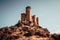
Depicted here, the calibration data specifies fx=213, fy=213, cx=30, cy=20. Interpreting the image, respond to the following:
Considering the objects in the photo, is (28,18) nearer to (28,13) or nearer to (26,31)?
(28,13)

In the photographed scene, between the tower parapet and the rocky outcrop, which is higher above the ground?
the tower parapet

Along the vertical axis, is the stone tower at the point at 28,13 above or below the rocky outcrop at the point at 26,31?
above

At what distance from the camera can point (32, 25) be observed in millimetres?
69500

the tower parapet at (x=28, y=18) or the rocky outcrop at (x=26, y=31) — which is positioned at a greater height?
the tower parapet at (x=28, y=18)

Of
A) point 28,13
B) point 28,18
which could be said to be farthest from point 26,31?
point 28,13

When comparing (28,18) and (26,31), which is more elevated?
(28,18)

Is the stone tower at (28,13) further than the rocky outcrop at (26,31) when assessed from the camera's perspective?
Yes

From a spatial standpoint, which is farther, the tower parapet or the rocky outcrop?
the tower parapet

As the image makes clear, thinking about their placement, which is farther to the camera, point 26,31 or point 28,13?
point 28,13

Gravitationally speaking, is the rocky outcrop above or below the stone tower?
below

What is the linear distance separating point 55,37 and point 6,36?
1487 centimetres

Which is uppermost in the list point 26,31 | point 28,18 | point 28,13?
point 28,13

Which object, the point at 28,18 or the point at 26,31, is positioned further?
the point at 28,18

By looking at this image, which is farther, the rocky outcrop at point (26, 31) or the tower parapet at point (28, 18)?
the tower parapet at point (28, 18)
